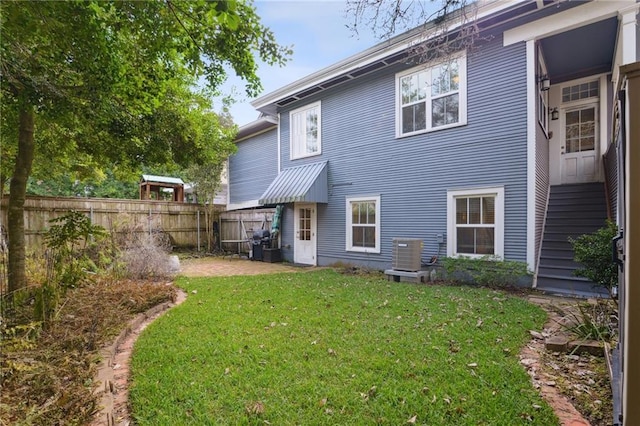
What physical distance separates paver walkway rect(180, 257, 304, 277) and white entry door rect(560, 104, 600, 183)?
8.33 meters

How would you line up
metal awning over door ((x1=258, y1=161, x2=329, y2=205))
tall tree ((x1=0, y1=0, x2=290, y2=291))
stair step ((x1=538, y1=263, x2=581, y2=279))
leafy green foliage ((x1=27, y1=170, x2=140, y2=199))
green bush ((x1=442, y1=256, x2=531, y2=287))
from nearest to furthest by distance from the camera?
tall tree ((x1=0, y1=0, x2=290, y2=291)) → stair step ((x1=538, y1=263, x2=581, y2=279)) → green bush ((x1=442, y1=256, x2=531, y2=287)) → metal awning over door ((x1=258, y1=161, x2=329, y2=205)) → leafy green foliage ((x1=27, y1=170, x2=140, y2=199))

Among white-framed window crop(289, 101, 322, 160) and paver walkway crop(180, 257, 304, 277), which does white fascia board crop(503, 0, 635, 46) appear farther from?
paver walkway crop(180, 257, 304, 277)

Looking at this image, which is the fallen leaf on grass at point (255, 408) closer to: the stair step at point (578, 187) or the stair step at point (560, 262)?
the stair step at point (560, 262)

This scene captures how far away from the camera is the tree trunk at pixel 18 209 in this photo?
4.48 meters

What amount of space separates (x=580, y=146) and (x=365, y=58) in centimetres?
651

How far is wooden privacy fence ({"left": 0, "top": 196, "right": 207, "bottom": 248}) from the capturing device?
1055cm

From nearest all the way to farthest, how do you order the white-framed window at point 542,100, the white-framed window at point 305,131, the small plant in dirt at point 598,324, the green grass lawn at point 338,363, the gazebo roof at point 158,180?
the green grass lawn at point 338,363, the small plant in dirt at point 598,324, the white-framed window at point 542,100, the white-framed window at point 305,131, the gazebo roof at point 158,180

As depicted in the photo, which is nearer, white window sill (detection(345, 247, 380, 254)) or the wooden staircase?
the wooden staircase

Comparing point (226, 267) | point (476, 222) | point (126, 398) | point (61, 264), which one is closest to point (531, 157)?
point (476, 222)

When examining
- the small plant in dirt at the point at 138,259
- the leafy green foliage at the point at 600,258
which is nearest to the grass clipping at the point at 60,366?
the small plant in dirt at the point at 138,259

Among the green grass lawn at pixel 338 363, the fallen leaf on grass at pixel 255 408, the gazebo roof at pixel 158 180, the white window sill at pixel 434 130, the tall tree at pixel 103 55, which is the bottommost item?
the fallen leaf on grass at pixel 255 408

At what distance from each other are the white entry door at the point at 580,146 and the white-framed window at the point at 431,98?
12.7 feet

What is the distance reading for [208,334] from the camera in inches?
170

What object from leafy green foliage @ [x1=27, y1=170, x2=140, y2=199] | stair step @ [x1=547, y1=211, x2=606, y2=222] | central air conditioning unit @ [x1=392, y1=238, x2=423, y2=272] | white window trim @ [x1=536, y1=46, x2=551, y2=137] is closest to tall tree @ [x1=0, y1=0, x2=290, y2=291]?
central air conditioning unit @ [x1=392, y1=238, x2=423, y2=272]
